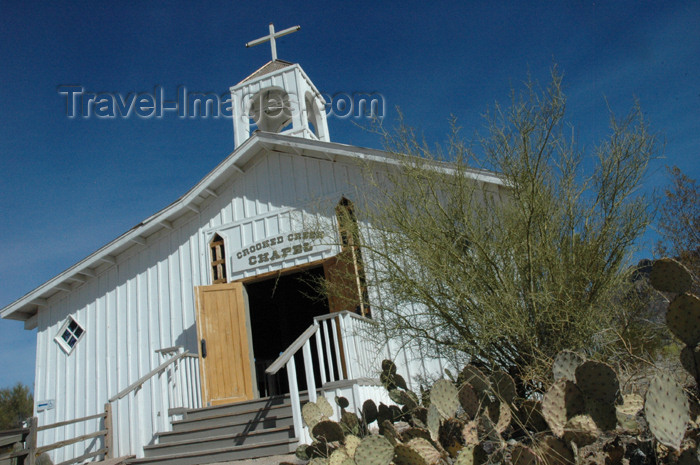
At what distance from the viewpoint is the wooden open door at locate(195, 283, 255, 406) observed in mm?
8617

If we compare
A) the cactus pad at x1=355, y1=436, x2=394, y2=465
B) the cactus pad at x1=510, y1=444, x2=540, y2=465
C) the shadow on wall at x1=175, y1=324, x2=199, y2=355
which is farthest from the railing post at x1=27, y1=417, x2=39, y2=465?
the cactus pad at x1=510, y1=444, x2=540, y2=465

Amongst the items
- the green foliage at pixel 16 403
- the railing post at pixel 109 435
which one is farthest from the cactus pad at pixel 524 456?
the green foliage at pixel 16 403

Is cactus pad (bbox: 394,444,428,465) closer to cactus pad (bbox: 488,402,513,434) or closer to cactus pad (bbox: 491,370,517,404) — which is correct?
cactus pad (bbox: 488,402,513,434)

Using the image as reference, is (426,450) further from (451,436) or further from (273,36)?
(273,36)

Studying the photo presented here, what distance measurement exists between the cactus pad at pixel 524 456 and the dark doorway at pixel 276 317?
29.5ft

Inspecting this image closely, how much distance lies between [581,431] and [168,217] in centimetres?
884

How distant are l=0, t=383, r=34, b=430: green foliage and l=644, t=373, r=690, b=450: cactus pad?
101 feet

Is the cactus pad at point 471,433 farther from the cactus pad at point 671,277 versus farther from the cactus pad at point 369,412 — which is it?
the cactus pad at point 671,277

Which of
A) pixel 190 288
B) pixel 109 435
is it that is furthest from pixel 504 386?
pixel 109 435

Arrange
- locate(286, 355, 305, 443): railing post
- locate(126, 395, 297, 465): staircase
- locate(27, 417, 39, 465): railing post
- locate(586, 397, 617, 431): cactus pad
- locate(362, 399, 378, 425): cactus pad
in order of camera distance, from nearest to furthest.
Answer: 1. locate(586, 397, 617, 431): cactus pad
2. locate(362, 399, 378, 425): cactus pad
3. locate(286, 355, 305, 443): railing post
4. locate(126, 395, 297, 465): staircase
5. locate(27, 417, 39, 465): railing post

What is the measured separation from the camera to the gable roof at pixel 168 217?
9.75 metres

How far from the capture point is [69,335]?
10.5 meters

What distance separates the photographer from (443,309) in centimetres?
529

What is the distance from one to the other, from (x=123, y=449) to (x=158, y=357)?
1574 mm
